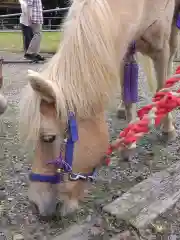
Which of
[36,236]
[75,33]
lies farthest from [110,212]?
[75,33]

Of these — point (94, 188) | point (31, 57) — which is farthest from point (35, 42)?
point (94, 188)

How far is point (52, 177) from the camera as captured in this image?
2.01 meters

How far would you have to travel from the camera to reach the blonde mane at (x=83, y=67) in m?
1.92

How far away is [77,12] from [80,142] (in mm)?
813

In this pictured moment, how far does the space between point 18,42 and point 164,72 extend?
8.86 metres

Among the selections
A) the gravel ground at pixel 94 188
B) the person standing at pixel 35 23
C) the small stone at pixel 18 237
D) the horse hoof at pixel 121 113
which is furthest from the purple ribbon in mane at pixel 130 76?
the person standing at pixel 35 23

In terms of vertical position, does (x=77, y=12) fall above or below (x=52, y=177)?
above

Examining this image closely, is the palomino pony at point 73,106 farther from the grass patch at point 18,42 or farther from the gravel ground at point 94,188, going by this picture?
the grass patch at point 18,42

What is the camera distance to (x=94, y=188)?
9.02ft

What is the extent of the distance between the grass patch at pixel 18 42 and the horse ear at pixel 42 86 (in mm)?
7718

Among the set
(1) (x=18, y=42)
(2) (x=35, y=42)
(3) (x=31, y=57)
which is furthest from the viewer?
(1) (x=18, y=42)

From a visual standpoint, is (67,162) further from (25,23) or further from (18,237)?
(25,23)

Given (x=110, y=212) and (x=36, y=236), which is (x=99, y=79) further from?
(x=36, y=236)

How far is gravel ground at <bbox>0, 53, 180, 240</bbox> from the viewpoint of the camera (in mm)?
2205
